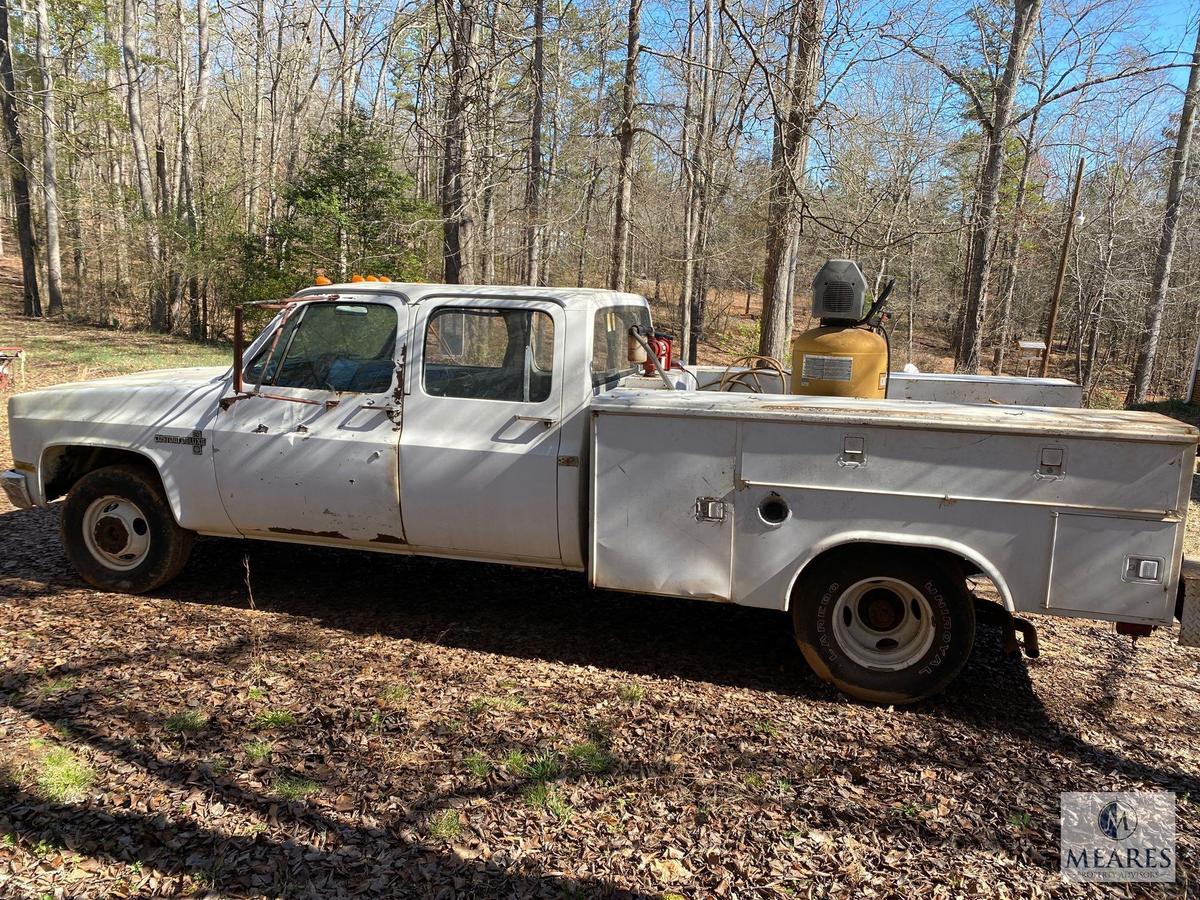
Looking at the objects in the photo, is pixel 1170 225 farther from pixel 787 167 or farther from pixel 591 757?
pixel 591 757

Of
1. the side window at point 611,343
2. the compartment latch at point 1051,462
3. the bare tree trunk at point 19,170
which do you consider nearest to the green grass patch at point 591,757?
the side window at point 611,343

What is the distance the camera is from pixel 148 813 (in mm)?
3133

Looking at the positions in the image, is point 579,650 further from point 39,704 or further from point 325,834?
point 39,704

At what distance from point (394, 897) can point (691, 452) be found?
235cm

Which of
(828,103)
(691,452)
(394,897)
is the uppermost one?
(828,103)

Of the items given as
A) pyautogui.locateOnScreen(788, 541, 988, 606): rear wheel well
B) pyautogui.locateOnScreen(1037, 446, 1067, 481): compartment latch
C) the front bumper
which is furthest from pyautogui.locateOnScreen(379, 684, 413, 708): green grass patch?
pyautogui.locateOnScreen(1037, 446, 1067, 481): compartment latch

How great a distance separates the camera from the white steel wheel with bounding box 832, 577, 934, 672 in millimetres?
4125

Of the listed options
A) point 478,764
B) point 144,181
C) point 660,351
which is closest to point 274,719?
point 478,764

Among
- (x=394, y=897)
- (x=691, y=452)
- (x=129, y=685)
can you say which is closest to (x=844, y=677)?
(x=691, y=452)

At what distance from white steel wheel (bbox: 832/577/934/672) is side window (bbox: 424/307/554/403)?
6.45ft

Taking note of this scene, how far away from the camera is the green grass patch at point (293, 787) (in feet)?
10.7

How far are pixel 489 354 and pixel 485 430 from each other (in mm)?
486

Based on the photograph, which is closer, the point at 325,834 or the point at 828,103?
the point at 325,834

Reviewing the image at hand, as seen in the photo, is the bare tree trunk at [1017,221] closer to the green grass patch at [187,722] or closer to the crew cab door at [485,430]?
the crew cab door at [485,430]
